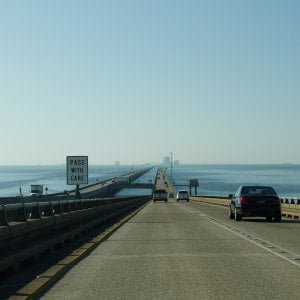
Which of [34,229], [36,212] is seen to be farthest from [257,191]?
[34,229]

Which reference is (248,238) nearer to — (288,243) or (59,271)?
(288,243)

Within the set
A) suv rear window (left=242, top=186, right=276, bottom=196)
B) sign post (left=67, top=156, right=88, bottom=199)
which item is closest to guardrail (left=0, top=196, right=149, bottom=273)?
sign post (left=67, top=156, right=88, bottom=199)

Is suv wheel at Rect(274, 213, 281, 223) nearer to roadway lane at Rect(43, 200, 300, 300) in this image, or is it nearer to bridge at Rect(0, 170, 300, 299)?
bridge at Rect(0, 170, 300, 299)

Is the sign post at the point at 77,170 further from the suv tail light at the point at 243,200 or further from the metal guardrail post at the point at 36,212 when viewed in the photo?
the metal guardrail post at the point at 36,212

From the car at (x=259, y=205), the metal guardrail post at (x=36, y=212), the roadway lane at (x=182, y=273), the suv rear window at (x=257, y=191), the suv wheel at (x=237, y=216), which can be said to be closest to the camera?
the roadway lane at (x=182, y=273)

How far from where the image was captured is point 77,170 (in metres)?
30.7

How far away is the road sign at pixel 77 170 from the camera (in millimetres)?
30413

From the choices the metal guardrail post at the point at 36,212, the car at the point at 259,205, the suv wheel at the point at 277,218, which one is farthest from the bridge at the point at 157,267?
the suv wheel at the point at 277,218

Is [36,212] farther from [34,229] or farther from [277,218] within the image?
[277,218]

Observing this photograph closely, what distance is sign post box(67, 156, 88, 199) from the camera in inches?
1197

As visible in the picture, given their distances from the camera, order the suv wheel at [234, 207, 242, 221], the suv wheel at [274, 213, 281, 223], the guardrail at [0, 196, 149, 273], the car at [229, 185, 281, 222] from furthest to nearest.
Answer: the suv wheel at [234, 207, 242, 221]
the suv wheel at [274, 213, 281, 223]
the car at [229, 185, 281, 222]
the guardrail at [0, 196, 149, 273]

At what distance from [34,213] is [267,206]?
1692 cm

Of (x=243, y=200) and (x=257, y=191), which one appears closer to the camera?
(x=243, y=200)

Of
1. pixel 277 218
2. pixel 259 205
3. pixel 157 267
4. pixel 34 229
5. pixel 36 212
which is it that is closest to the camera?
pixel 157 267
